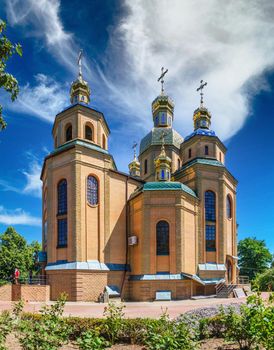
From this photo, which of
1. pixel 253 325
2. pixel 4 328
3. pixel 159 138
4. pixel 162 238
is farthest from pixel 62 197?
pixel 253 325

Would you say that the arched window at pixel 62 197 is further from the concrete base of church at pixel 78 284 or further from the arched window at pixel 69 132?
the concrete base of church at pixel 78 284

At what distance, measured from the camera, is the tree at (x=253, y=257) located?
4653 cm

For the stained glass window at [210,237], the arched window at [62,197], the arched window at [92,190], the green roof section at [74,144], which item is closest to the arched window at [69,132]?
the green roof section at [74,144]

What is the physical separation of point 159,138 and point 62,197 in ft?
48.7

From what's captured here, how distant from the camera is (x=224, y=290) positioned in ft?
78.6

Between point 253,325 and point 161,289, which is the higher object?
point 253,325

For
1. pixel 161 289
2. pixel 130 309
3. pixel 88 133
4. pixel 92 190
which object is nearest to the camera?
pixel 130 309

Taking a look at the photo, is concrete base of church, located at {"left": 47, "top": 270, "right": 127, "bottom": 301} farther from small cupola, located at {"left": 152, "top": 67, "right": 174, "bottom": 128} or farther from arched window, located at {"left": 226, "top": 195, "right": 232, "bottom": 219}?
small cupola, located at {"left": 152, "top": 67, "right": 174, "bottom": 128}

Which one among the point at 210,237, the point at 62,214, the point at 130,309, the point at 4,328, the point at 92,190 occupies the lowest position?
the point at 130,309

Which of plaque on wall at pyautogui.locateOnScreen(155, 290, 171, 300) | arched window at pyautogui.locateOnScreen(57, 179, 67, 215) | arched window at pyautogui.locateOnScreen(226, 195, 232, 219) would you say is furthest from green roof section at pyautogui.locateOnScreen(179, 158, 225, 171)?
arched window at pyautogui.locateOnScreen(57, 179, 67, 215)

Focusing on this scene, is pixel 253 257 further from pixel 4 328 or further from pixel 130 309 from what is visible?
pixel 4 328

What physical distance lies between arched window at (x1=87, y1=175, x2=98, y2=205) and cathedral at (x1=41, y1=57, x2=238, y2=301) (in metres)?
0.07

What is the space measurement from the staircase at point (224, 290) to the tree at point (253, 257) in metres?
24.1

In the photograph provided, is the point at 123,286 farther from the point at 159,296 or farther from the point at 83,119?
the point at 83,119
